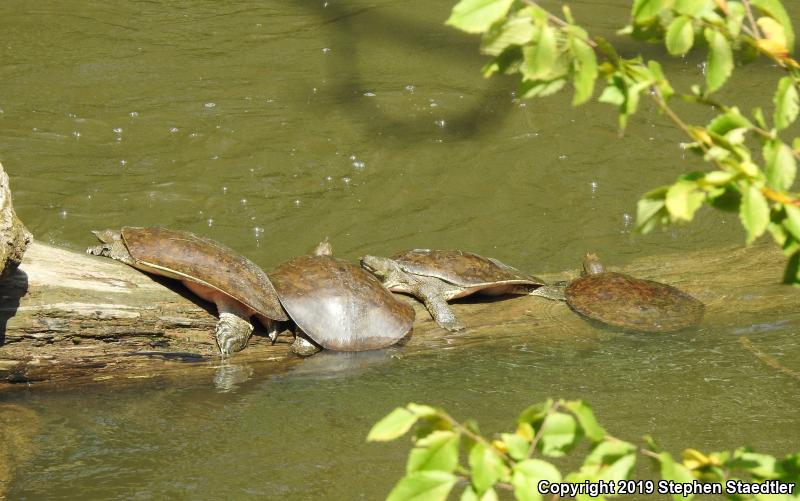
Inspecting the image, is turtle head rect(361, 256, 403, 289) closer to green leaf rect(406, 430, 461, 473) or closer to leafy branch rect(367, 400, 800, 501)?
leafy branch rect(367, 400, 800, 501)

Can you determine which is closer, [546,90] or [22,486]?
[546,90]

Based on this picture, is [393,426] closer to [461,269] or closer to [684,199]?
[684,199]

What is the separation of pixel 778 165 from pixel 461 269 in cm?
355

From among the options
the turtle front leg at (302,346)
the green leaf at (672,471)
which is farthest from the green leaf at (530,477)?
the turtle front leg at (302,346)

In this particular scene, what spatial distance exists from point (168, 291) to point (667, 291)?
267cm

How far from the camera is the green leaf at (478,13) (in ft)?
3.92

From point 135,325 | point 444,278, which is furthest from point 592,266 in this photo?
point 135,325

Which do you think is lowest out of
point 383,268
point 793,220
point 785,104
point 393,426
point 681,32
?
point 383,268

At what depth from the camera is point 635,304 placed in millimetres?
4582

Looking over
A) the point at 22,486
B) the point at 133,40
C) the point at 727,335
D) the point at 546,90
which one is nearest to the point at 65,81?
the point at 133,40

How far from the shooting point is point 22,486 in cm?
303

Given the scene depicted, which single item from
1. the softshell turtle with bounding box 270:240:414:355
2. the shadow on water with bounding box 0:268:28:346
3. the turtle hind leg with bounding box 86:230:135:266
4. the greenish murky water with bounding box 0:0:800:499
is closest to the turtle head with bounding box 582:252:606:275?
the greenish murky water with bounding box 0:0:800:499

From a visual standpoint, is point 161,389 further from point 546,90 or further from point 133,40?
point 133,40

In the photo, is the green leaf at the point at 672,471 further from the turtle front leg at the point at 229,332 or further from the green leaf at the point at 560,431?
the turtle front leg at the point at 229,332
